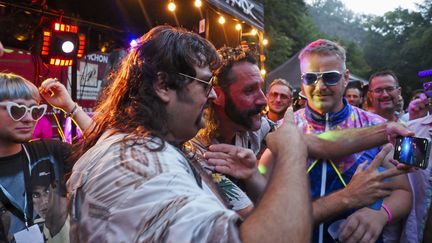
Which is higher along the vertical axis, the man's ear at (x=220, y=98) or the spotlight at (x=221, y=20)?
the spotlight at (x=221, y=20)

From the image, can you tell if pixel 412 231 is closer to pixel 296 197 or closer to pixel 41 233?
pixel 296 197

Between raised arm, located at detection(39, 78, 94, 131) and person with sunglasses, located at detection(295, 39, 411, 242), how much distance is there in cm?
184

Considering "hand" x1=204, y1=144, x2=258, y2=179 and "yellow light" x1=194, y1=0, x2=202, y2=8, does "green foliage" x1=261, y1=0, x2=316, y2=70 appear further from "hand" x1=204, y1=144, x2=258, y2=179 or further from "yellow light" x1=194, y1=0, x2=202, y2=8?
"hand" x1=204, y1=144, x2=258, y2=179

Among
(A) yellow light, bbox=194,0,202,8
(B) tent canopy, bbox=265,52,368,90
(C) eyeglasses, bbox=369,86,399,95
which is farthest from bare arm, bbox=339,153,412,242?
(B) tent canopy, bbox=265,52,368,90

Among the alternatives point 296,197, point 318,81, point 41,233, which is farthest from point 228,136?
point 296,197

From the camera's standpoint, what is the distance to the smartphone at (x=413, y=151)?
1.84 meters

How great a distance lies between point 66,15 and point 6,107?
504 centimetres

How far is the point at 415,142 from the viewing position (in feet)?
6.22

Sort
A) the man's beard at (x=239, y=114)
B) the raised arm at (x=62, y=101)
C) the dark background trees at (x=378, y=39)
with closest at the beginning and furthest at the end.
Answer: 1. the man's beard at (x=239, y=114)
2. the raised arm at (x=62, y=101)
3. the dark background trees at (x=378, y=39)

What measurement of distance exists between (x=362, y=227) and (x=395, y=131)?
526 millimetres

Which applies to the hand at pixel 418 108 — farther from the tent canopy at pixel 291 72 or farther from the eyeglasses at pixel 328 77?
the tent canopy at pixel 291 72

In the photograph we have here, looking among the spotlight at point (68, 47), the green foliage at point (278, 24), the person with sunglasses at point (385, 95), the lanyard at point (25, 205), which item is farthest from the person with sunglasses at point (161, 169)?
the green foliage at point (278, 24)

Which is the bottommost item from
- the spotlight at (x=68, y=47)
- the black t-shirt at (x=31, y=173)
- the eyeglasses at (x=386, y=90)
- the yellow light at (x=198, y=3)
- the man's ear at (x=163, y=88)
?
the black t-shirt at (x=31, y=173)

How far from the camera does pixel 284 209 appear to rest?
43.1 inches
